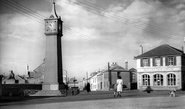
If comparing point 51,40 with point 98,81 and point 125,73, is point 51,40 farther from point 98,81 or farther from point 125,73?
point 98,81

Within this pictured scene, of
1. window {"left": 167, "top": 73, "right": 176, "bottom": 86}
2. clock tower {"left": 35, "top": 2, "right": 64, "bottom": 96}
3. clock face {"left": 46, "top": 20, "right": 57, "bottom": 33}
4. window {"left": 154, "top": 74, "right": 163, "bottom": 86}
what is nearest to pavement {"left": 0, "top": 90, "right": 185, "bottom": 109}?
clock tower {"left": 35, "top": 2, "right": 64, "bottom": 96}

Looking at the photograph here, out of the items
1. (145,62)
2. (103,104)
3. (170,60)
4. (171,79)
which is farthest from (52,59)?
(170,60)

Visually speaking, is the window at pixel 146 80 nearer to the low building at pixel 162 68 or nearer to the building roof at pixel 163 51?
the low building at pixel 162 68

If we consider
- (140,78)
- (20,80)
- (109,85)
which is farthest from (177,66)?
(20,80)

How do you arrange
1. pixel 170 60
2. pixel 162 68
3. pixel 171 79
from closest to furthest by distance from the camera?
pixel 171 79 < pixel 170 60 < pixel 162 68

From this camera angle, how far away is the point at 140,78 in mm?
47750

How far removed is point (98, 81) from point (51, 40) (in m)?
42.3

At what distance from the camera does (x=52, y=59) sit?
3053cm

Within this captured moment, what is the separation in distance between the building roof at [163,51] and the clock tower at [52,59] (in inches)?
819

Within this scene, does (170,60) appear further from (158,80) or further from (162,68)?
(158,80)

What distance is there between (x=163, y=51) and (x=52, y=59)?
2245 centimetres

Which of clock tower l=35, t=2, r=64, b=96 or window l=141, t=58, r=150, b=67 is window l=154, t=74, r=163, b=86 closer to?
window l=141, t=58, r=150, b=67

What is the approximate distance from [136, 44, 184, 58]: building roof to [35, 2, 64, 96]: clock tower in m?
20.8

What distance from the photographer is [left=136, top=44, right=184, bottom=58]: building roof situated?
147 ft
